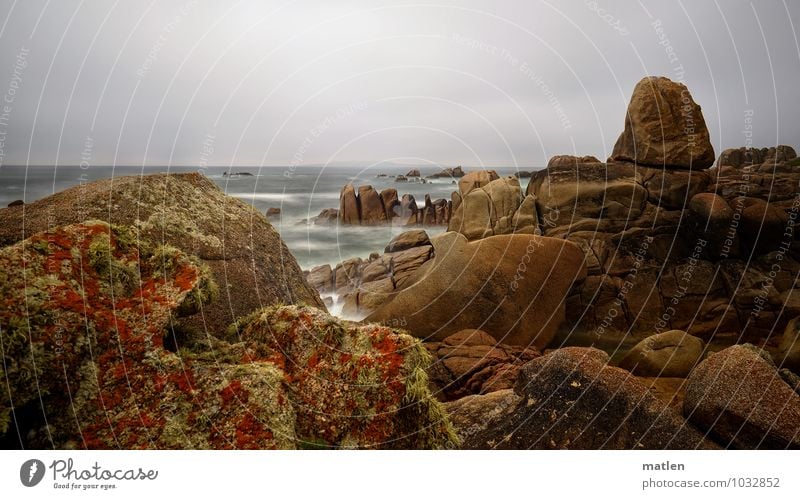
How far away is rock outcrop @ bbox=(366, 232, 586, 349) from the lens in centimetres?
632

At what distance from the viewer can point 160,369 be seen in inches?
94.8

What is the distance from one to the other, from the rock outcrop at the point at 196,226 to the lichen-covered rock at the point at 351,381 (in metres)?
0.70

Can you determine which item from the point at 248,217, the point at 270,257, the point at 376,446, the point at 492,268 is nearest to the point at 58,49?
the point at 248,217

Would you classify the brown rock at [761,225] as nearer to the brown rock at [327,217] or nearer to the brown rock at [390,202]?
the brown rock at [390,202]

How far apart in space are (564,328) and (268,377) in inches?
251

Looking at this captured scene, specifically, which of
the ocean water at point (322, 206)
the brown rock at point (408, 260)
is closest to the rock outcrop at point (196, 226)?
the ocean water at point (322, 206)

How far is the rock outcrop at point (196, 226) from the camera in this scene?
311 cm

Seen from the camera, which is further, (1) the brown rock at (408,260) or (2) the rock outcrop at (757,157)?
(1) the brown rock at (408,260)

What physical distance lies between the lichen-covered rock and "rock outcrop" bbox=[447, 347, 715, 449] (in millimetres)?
575

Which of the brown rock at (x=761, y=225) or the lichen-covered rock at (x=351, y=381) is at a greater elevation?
the brown rock at (x=761, y=225)

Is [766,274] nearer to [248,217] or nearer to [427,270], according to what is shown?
[427,270]

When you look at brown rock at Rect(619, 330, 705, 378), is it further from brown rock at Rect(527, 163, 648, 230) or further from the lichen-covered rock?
the lichen-covered rock

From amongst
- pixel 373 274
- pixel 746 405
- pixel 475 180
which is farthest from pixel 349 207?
pixel 746 405
